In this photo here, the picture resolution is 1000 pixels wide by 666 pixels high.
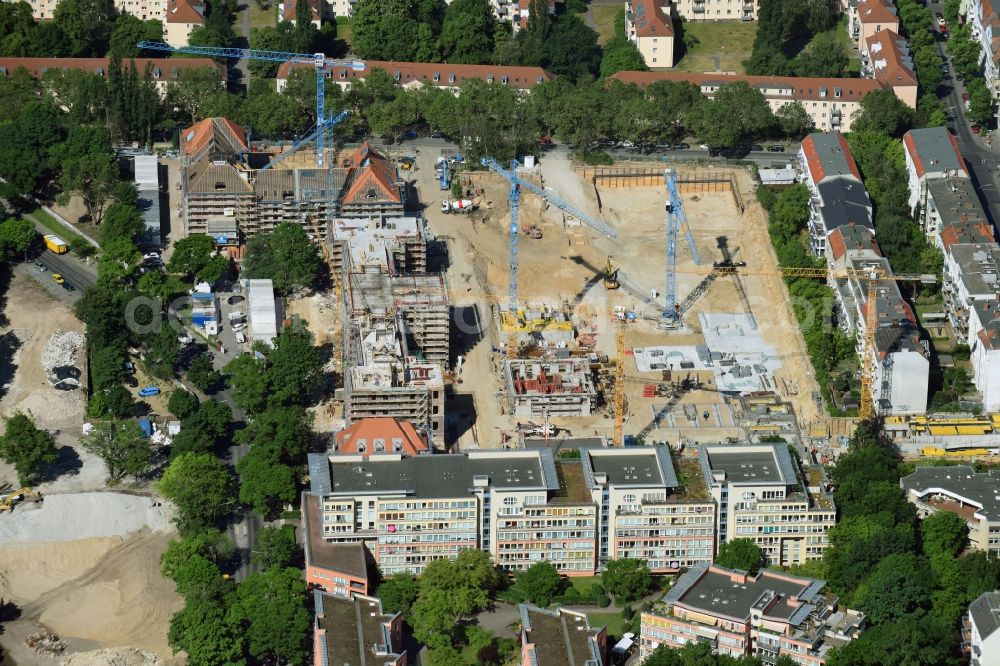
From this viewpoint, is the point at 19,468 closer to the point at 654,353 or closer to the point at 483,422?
the point at 483,422

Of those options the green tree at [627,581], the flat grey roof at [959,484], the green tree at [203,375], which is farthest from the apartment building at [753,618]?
the green tree at [203,375]

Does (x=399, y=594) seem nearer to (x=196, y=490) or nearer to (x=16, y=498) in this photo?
(x=196, y=490)

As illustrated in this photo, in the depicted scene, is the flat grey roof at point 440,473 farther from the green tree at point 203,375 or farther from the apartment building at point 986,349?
the apartment building at point 986,349

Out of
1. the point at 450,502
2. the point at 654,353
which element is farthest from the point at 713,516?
the point at 654,353

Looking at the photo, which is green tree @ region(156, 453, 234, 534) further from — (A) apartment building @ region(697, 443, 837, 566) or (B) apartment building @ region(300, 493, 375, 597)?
(A) apartment building @ region(697, 443, 837, 566)

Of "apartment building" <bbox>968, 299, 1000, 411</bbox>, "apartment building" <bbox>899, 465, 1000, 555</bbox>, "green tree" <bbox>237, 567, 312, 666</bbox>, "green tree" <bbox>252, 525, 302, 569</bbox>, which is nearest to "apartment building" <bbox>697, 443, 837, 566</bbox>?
"apartment building" <bbox>899, 465, 1000, 555</bbox>

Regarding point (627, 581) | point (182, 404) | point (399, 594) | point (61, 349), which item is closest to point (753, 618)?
Answer: point (627, 581)
